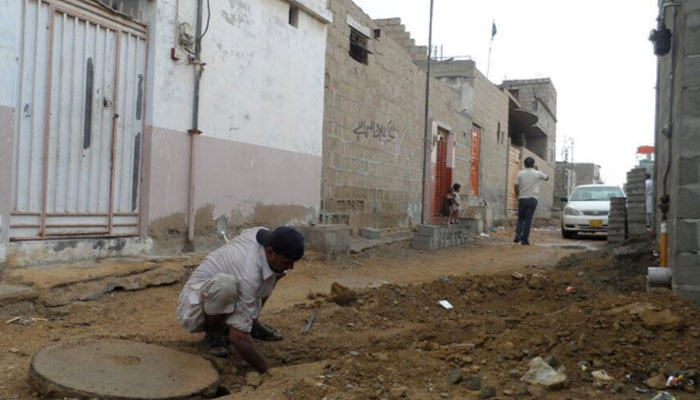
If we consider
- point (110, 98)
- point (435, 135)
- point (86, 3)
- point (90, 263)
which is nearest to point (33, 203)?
point (90, 263)

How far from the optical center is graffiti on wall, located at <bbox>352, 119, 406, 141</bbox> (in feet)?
31.0

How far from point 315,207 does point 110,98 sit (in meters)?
3.64

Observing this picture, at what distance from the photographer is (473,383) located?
2990 millimetres

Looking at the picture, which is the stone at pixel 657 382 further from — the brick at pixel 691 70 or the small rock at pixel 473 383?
the brick at pixel 691 70

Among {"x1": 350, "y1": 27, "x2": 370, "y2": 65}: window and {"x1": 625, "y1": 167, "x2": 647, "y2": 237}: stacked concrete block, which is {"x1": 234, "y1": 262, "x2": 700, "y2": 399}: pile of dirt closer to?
{"x1": 625, "y1": 167, "x2": 647, "y2": 237}: stacked concrete block

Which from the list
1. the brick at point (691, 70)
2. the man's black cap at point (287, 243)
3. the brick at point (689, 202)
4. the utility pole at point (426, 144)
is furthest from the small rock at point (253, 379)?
the utility pole at point (426, 144)

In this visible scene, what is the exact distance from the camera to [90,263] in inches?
190

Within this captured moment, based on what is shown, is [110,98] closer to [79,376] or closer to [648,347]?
[79,376]

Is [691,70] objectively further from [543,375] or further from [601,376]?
[543,375]

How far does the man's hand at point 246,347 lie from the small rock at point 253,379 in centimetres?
4

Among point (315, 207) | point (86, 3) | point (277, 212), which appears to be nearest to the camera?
point (86, 3)

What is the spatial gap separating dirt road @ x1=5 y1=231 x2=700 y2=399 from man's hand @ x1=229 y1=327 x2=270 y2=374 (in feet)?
0.46

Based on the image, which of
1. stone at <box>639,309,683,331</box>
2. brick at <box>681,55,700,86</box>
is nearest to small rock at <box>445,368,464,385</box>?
stone at <box>639,309,683,331</box>

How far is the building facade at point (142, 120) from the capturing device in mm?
4480
